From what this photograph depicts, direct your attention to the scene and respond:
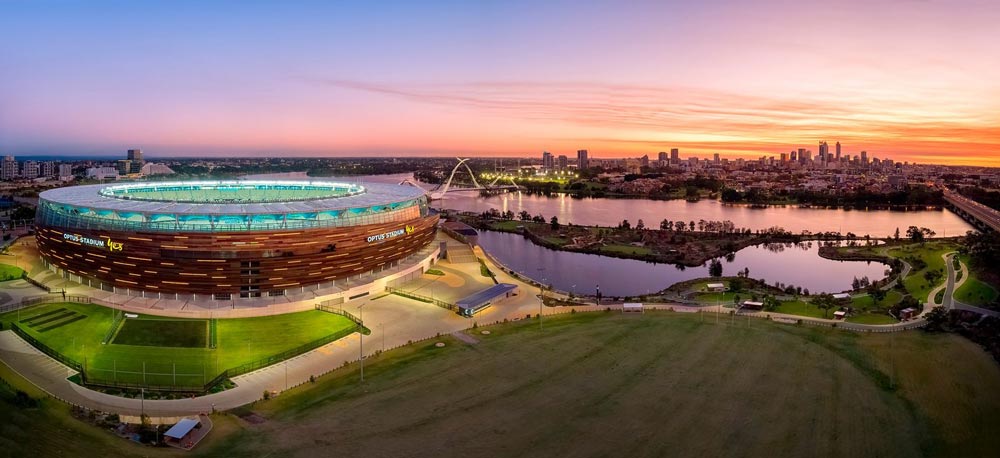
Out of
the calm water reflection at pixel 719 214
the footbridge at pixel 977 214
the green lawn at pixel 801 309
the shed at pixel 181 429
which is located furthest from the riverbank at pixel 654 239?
the shed at pixel 181 429

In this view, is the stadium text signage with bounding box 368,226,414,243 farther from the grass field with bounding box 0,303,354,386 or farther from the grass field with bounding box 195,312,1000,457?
the grass field with bounding box 195,312,1000,457

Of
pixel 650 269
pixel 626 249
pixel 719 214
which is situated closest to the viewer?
pixel 650 269

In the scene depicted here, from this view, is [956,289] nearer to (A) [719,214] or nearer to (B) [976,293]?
(B) [976,293]

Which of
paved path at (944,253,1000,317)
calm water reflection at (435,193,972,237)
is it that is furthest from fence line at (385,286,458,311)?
calm water reflection at (435,193,972,237)

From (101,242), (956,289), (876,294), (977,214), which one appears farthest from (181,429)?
(977,214)

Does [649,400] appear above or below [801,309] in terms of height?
below

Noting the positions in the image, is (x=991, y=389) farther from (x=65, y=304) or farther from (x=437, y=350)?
(x=65, y=304)
